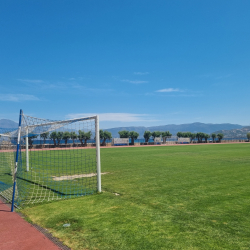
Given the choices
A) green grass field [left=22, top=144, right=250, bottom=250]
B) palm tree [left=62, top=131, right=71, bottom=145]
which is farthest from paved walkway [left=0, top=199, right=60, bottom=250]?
palm tree [left=62, top=131, right=71, bottom=145]

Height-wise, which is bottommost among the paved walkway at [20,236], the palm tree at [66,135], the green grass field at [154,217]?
Answer: the paved walkway at [20,236]

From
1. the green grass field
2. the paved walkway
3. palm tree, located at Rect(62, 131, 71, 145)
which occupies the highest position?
palm tree, located at Rect(62, 131, 71, 145)

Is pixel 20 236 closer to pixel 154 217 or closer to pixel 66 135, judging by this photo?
pixel 154 217

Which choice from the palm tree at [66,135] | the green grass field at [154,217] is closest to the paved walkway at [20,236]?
the green grass field at [154,217]

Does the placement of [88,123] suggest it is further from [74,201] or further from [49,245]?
[49,245]

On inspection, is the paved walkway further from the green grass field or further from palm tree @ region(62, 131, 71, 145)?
palm tree @ region(62, 131, 71, 145)

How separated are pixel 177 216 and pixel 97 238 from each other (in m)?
2.17

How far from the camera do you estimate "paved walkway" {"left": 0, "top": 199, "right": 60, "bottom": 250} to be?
4273mm

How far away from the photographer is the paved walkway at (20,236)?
427 cm

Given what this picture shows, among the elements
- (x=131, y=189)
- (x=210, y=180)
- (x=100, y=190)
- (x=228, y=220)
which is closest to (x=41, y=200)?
(x=100, y=190)

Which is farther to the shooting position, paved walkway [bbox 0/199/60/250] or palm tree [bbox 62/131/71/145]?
palm tree [bbox 62/131/71/145]

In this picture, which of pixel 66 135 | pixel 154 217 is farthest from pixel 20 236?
pixel 66 135

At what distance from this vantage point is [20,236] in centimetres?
477

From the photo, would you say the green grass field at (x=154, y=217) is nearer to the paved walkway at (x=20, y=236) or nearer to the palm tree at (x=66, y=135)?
the paved walkway at (x=20, y=236)
